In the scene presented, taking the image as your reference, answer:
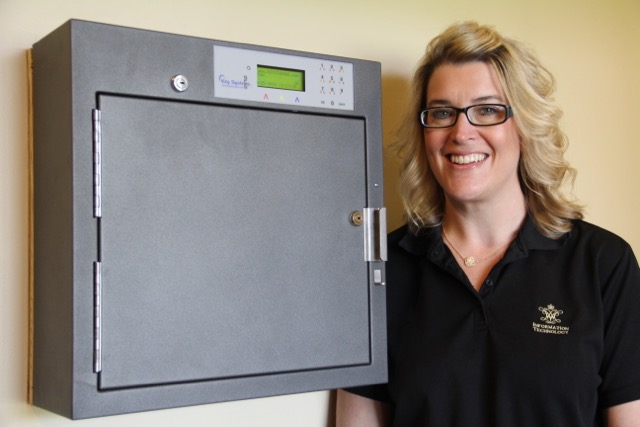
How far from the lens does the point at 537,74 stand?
5.19 ft

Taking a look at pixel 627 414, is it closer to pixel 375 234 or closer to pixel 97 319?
pixel 375 234

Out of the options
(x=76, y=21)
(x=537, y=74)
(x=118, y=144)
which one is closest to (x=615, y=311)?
(x=537, y=74)

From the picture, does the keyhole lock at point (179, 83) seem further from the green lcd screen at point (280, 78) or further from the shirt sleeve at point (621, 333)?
the shirt sleeve at point (621, 333)

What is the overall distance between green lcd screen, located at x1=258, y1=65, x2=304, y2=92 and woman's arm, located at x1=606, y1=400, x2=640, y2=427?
782mm

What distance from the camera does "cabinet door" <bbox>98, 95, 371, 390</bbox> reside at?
1081 mm

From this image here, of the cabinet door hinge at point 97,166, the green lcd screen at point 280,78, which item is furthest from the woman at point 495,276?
the cabinet door hinge at point 97,166

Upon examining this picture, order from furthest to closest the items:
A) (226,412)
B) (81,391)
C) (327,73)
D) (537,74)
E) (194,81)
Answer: (537,74) < (226,412) < (327,73) < (194,81) < (81,391)

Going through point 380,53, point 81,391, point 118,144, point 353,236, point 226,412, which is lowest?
point 226,412

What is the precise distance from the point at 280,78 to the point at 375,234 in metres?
0.29

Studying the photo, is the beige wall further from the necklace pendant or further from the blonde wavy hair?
the necklace pendant

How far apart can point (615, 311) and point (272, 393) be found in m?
0.65

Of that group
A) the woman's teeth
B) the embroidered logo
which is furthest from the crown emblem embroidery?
the woman's teeth

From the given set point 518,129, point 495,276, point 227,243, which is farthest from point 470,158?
point 227,243

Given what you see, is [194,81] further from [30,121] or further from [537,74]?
[537,74]
